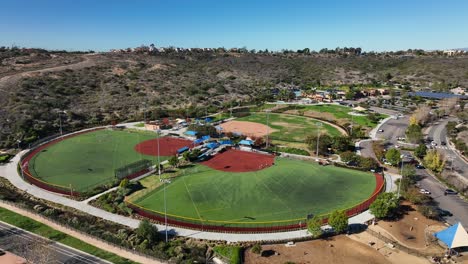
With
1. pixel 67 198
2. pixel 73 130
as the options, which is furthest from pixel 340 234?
pixel 73 130

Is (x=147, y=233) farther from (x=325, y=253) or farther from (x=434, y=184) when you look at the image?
(x=434, y=184)

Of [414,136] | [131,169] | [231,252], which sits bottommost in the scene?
[231,252]

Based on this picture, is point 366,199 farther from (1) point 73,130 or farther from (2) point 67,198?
(1) point 73,130

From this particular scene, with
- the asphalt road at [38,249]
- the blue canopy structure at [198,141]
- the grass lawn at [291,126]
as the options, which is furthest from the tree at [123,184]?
the grass lawn at [291,126]

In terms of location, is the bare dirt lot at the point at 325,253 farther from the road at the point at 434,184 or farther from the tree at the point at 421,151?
the tree at the point at 421,151

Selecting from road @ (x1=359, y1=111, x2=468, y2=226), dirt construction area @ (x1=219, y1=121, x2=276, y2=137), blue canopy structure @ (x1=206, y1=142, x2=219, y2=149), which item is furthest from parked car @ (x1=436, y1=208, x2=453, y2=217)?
dirt construction area @ (x1=219, y1=121, x2=276, y2=137)

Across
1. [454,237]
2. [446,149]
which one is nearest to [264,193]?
[454,237]

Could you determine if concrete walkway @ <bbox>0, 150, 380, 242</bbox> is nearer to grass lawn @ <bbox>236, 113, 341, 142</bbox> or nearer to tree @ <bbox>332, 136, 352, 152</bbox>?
tree @ <bbox>332, 136, 352, 152</bbox>
